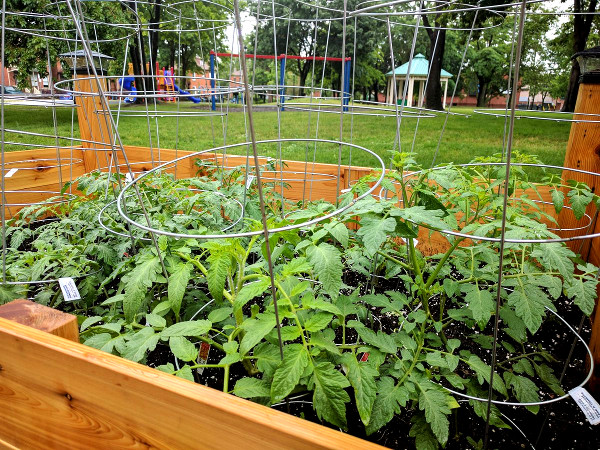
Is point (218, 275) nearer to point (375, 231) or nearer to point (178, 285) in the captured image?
point (178, 285)

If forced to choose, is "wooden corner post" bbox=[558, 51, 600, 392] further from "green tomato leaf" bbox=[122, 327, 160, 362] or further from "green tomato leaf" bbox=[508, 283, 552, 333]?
"green tomato leaf" bbox=[122, 327, 160, 362]

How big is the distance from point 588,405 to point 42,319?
112 centimetres

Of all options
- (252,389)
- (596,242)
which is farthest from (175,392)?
(596,242)

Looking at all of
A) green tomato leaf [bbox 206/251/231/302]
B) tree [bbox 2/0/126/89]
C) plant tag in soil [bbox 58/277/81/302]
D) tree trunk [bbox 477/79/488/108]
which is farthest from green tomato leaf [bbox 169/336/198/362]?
tree trunk [bbox 477/79/488/108]

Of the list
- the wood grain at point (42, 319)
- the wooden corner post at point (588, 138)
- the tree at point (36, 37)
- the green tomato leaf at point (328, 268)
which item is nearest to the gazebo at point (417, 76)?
the wooden corner post at point (588, 138)

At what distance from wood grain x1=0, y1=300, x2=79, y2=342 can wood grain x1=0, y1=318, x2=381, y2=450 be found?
4cm

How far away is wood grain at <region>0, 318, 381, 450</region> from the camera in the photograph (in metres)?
0.54

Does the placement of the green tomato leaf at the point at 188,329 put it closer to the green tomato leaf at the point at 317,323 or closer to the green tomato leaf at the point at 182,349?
the green tomato leaf at the point at 182,349

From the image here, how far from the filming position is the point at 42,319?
795mm

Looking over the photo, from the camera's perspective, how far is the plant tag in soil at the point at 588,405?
72 cm

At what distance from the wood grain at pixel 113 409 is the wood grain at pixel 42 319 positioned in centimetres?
4

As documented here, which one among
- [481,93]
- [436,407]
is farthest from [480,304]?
[481,93]

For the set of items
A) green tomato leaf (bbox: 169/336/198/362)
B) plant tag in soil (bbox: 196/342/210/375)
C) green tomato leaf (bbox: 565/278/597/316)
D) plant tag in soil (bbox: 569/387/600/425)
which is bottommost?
plant tag in soil (bbox: 196/342/210/375)

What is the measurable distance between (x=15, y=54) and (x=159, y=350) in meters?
8.86
